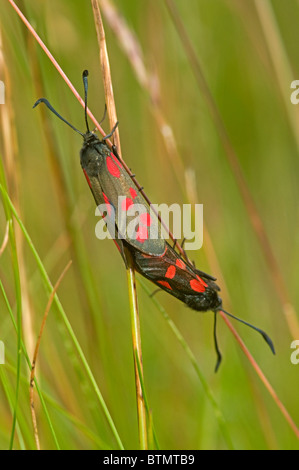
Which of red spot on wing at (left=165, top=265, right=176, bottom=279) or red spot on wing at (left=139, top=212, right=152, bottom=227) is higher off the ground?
red spot on wing at (left=139, top=212, right=152, bottom=227)

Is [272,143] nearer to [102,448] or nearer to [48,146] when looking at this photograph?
[48,146]

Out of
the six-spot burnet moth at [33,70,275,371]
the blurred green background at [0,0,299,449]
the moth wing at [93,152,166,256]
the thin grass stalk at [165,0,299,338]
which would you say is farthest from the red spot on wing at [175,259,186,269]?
the thin grass stalk at [165,0,299,338]

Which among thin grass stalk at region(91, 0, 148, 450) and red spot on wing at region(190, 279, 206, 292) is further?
red spot on wing at region(190, 279, 206, 292)

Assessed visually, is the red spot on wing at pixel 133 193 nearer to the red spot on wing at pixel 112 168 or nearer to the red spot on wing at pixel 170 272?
the red spot on wing at pixel 112 168

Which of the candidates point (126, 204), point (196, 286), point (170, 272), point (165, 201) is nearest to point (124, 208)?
point (126, 204)

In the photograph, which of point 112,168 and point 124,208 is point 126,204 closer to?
point 124,208

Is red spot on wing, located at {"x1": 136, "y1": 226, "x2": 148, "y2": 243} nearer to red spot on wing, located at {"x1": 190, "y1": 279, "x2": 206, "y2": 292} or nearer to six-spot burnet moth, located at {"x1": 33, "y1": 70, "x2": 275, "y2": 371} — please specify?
six-spot burnet moth, located at {"x1": 33, "y1": 70, "x2": 275, "y2": 371}
